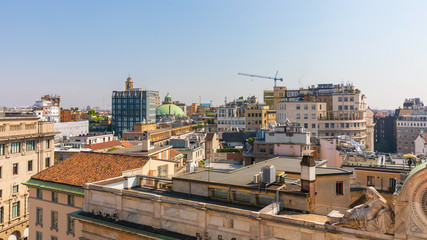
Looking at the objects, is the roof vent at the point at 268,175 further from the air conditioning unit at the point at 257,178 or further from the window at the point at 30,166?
the window at the point at 30,166

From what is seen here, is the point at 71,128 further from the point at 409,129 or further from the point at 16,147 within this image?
the point at 409,129

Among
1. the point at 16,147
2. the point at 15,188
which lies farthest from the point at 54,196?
the point at 16,147

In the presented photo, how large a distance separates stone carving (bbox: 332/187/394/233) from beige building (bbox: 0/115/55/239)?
50.1m

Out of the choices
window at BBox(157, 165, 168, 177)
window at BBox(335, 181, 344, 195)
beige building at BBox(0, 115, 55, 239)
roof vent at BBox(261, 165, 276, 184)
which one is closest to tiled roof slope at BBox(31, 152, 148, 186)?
window at BBox(157, 165, 168, 177)

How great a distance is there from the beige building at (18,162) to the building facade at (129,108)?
4927 inches

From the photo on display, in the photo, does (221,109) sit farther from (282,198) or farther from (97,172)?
(282,198)

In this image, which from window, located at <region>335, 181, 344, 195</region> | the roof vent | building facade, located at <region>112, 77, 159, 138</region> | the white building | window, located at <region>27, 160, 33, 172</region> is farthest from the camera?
building facade, located at <region>112, 77, 159, 138</region>

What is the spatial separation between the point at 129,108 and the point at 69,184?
6113 inches

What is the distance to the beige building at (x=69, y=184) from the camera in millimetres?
31859

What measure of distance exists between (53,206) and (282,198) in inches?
1014

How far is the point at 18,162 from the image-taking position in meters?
51.4

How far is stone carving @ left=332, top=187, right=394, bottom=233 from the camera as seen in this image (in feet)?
41.2

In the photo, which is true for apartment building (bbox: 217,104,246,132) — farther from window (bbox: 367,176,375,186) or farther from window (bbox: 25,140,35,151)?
window (bbox: 367,176,375,186)

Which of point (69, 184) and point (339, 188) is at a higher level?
point (339, 188)
